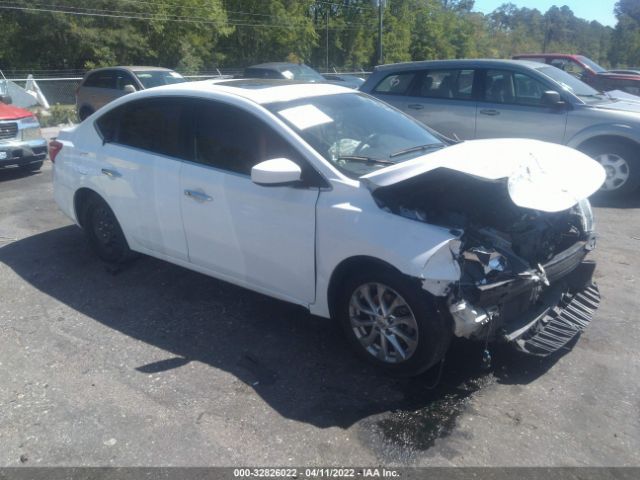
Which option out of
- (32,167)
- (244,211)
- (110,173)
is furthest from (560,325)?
(32,167)

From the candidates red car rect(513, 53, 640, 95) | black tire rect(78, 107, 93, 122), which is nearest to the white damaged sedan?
black tire rect(78, 107, 93, 122)

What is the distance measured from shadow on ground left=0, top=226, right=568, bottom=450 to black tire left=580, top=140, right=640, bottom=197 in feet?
15.8

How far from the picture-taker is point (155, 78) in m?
13.4

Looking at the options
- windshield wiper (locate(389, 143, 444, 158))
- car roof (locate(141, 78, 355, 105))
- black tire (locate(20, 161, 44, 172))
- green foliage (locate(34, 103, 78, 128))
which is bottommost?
green foliage (locate(34, 103, 78, 128))

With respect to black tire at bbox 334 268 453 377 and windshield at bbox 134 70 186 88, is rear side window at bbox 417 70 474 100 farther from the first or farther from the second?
windshield at bbox 134 70 186 88

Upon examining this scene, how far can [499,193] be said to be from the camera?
347 centimetres

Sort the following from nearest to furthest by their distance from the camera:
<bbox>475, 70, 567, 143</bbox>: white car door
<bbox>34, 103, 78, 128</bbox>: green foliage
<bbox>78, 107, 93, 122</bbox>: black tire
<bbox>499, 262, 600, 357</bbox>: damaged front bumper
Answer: <bbox>499, 262, 600, 357</bbox>: damaged front bumper < <bbox>475, 70, 567, 143</bbox>: white car door < <bbox>78, 107, 93, 122</bbox>: black tire < <bbox>34, 103, 78, 128</bbox>: green foliage

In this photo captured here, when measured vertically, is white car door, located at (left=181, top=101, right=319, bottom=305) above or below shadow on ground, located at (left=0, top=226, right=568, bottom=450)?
above

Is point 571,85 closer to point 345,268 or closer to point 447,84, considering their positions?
point 447,84

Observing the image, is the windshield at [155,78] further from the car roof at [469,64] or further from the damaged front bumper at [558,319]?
the damaged front bumper at [558,319]

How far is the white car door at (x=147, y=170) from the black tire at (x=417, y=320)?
1711 millimetres

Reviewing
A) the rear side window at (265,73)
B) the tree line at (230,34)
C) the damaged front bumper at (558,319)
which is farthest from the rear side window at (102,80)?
the tree line at (230,34)

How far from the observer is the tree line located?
28641mm

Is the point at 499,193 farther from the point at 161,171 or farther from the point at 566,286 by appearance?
the point at 161,171
